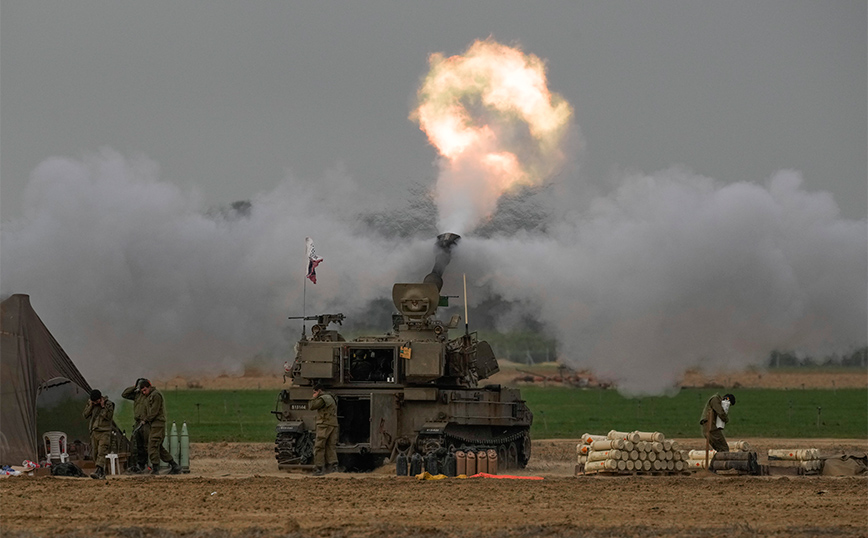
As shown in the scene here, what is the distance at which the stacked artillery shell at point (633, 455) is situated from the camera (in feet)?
83.5

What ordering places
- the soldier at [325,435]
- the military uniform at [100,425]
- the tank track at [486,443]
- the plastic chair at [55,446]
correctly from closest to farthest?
the military uniform at [100,425] < the plastic chair at [55,446] < the soldier at [325,435] < the tank track at [486,443]

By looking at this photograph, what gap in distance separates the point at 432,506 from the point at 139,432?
28.8ft

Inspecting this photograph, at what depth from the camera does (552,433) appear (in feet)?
150

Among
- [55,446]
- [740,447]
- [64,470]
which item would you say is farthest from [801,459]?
[55,446]

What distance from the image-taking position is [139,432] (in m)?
25.9

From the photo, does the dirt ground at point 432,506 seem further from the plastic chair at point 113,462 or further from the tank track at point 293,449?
the tank track at point 293,449

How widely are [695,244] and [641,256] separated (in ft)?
4.34

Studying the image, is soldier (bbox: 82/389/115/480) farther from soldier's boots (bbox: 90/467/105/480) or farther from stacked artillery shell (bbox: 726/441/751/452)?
stacked artillery shell (bbox: 726/441/751/452)

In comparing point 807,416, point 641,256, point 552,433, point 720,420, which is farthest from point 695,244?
point 807,416

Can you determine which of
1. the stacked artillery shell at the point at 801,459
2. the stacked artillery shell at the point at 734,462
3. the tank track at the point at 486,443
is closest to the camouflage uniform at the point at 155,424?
the tank track at the point at 486,443

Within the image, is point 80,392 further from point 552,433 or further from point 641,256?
point 552,433

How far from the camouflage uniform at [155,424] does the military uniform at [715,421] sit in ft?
34.3

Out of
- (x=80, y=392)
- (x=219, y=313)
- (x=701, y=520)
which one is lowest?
(x=701, y=520)

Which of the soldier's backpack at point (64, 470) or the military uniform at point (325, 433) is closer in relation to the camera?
the soldier's backpack at point (64, 470)
